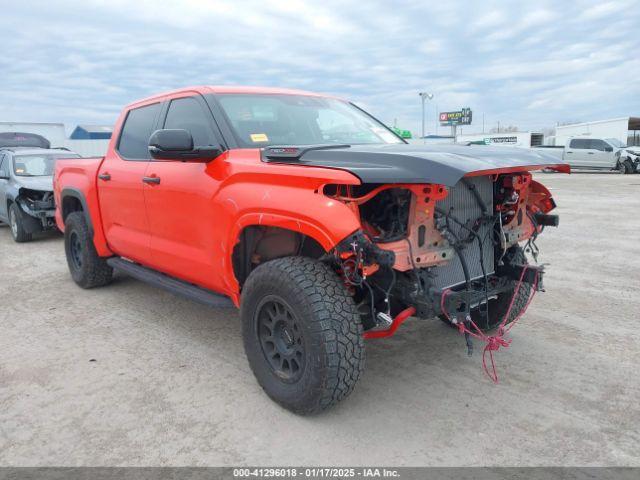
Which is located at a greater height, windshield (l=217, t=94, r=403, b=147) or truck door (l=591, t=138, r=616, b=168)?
windshield (l=217, t=94, r=403, b=147)

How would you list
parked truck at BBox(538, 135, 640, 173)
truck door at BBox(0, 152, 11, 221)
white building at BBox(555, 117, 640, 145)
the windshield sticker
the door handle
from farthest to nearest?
white building at BBox(555, 117, 640, 145) → parked truck at BBox(538, 135, 640, 173) → truck door at BBox(0, 152, 11, 221) → the windshield sticker → the door handle

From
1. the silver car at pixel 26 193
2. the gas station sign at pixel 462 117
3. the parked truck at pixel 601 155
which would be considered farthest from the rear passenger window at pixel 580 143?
the gas station sign at pixel 462 117

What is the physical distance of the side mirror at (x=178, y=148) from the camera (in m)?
3.22

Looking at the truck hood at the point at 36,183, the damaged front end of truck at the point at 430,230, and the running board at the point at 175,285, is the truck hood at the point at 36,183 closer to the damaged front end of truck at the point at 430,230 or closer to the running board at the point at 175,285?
the running board at the point at 175,285

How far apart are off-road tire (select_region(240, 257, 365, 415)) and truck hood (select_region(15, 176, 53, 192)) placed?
6.89 meters

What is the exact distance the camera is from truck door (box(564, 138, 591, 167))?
24.4 metres

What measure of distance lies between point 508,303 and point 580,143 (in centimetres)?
2403

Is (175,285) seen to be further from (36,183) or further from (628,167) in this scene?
(628,167)

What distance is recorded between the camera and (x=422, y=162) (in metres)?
2.52

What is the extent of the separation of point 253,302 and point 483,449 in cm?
146

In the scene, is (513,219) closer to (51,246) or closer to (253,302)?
(253,302)

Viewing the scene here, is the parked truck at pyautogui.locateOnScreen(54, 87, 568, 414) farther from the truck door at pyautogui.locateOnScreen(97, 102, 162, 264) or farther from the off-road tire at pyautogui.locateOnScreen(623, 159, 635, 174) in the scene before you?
the off-road tire at pyautogui.locateOnScreen(623, 159, 635, 174)

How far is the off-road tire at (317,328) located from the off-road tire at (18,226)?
709cm

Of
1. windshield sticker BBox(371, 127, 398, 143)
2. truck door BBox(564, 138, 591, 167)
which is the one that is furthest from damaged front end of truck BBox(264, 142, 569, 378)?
truck door BBox(564, 138, 591, 167)
